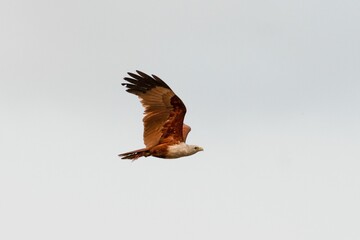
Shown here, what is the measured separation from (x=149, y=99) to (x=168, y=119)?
71 centimetres

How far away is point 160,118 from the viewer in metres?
32.4

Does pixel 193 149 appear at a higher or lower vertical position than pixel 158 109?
lower

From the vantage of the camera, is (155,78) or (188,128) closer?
(155,78)

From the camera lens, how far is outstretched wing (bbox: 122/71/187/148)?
32.1 metres

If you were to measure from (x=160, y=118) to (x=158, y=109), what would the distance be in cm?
26

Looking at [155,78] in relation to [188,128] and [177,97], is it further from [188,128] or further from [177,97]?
[188,128]

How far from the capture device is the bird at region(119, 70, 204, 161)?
105ft

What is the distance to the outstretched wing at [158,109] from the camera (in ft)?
105

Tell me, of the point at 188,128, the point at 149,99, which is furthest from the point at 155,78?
the point at 188,128

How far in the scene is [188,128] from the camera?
34688mm

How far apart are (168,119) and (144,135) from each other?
0.79m

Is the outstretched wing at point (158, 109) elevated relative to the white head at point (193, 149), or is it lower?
elevated

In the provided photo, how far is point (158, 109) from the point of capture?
32.3 metres

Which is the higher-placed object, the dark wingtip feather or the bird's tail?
the dark wingtip feather
